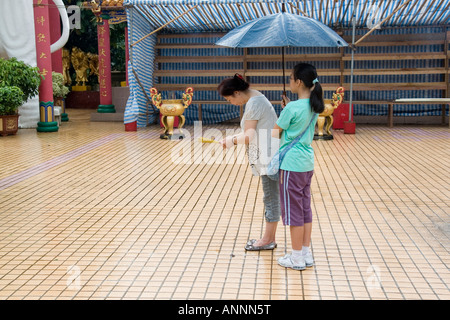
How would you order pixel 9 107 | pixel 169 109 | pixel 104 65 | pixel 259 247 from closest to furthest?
pixel 259 247, pixel 169 109, pixel 9 107, pixel 104 65

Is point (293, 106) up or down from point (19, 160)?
up

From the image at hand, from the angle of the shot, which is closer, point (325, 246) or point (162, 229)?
point (325, 246)

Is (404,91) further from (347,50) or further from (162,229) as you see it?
(162,229)

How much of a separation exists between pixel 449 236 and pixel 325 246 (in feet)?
3.35

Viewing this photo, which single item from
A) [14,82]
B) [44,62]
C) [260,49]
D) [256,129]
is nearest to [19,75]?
[14,82]

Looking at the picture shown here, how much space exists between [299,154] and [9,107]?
8208 mm

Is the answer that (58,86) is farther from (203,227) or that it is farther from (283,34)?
(203,227)

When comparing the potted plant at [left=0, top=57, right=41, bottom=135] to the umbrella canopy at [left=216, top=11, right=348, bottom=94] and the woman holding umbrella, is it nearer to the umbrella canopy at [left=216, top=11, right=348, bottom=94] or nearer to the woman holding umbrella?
the umbrella canopy at [left=216, top=11, right=348, bottom=94]

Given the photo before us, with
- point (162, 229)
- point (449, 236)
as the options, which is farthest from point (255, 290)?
point (449, 236)

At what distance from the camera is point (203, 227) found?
4.66 m

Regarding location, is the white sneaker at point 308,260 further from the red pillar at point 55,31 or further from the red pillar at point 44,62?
the red pillar at point 55,31

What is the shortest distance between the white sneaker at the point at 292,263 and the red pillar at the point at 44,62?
8571 millimetres

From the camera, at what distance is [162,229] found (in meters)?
4.61

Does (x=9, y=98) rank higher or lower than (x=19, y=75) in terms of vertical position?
lower
